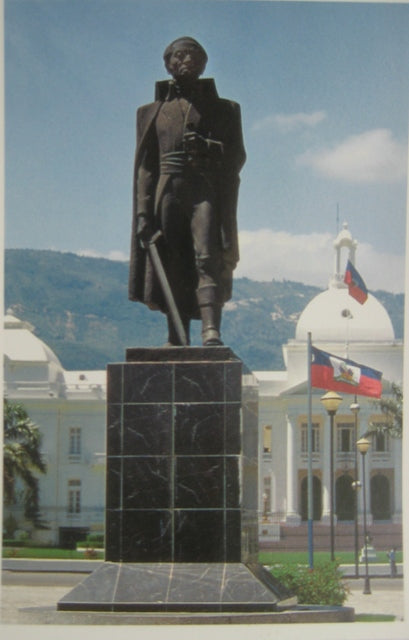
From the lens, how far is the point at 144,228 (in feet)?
27.0

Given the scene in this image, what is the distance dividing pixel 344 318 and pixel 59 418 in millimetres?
12695

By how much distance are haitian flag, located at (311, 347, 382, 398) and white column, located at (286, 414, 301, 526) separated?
21327 millimetres

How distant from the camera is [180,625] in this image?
711cm

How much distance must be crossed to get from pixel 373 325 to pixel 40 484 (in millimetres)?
15378

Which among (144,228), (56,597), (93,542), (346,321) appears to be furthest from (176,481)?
(346,321)

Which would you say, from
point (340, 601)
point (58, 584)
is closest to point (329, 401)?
point (58, 584)

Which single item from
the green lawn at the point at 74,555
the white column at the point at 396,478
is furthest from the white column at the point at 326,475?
the green lawn at the point at 74,555

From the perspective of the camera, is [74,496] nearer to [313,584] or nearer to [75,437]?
[75,437]

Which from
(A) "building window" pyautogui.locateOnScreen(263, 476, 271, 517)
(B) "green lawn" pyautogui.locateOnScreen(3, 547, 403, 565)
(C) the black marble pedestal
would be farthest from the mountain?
(C) the black marble pedestal

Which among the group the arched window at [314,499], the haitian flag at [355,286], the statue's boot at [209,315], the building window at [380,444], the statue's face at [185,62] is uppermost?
the haitian flag at [355,286]

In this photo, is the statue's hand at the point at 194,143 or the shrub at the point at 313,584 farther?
the shrub at the point at 313,584

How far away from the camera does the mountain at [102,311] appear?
86875 mm

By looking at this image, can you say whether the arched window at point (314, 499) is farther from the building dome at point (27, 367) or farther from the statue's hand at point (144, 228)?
the statue's hand at point (144, 228)

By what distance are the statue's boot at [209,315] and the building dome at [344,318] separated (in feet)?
152
